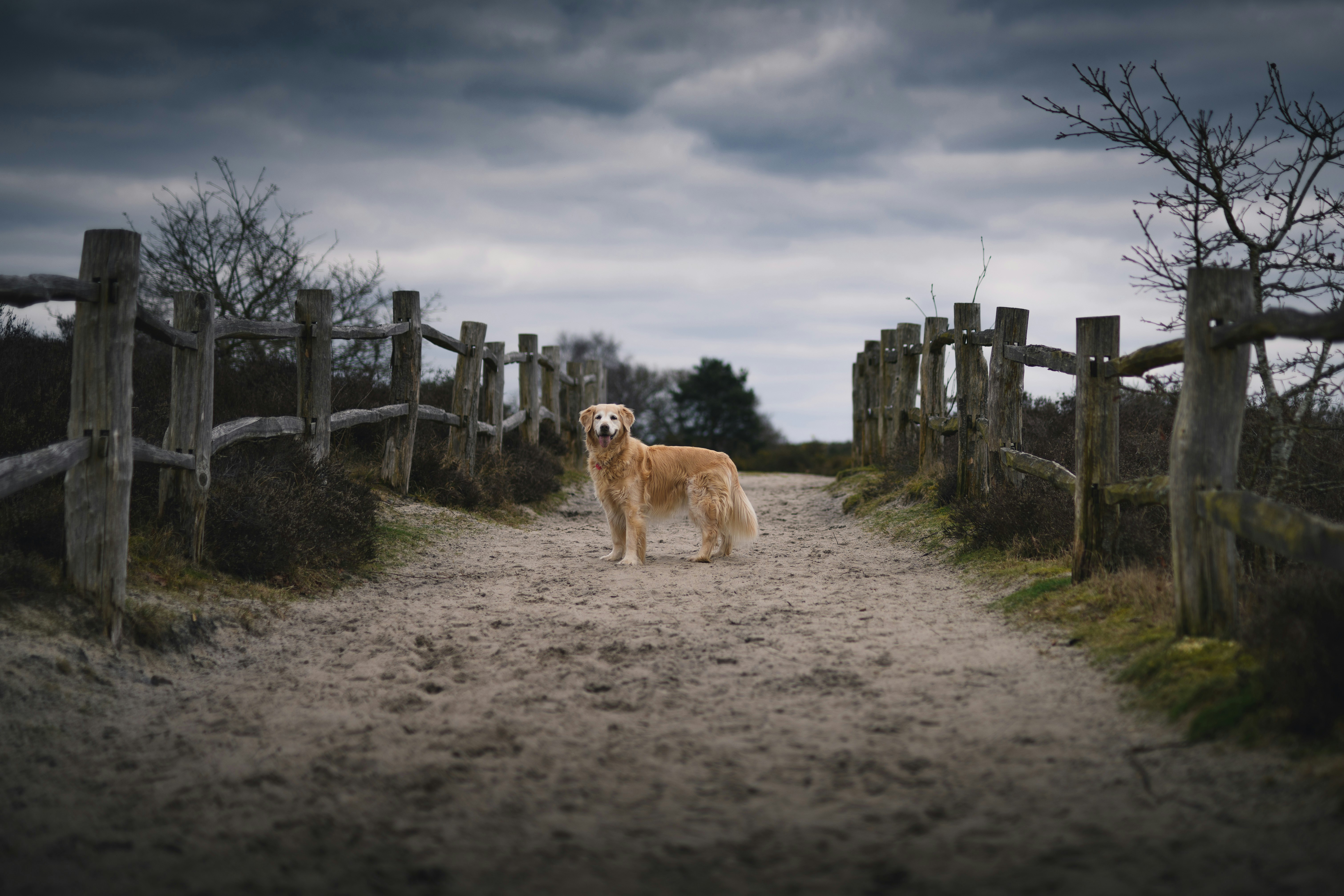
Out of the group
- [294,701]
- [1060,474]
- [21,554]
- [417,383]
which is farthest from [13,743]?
[417,383]

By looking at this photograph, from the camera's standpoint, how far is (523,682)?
392 cm

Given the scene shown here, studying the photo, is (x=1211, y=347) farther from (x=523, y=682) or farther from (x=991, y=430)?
(x=991, y=430)

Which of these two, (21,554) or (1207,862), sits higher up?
(21,554)

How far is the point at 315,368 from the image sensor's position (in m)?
7.69

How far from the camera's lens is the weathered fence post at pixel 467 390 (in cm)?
1068

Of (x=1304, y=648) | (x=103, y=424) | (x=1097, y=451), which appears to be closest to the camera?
(x=1304, y=648)

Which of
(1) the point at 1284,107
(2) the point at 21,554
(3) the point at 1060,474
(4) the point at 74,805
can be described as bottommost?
(4) the point at 74,805

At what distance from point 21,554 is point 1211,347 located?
5134 millimetres

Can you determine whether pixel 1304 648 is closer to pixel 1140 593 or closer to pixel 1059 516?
pixel 1140 593

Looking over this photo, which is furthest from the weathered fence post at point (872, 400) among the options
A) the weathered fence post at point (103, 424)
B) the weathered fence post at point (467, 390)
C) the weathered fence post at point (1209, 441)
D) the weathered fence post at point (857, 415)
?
the weathered fence post at point (103, 424)

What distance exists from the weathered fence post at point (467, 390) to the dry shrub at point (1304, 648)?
869cm

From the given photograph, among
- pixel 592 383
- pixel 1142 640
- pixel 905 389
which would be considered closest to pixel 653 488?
pixel 1142 640

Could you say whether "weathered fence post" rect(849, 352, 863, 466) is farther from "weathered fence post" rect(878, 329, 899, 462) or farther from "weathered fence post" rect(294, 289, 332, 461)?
"weathered fence post" rect(294, 289, 332, 461)

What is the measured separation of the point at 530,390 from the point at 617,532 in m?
6.78
